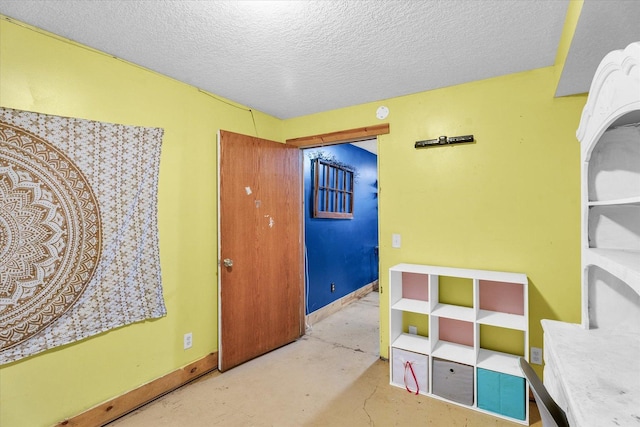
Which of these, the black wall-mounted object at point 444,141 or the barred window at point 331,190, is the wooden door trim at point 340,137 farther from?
the barred window at point 331,190

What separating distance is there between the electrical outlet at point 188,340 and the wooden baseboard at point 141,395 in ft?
0.50

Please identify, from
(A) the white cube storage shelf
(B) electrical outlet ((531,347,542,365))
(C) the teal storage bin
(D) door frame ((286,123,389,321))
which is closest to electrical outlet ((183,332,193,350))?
(D) door frame ((286,123,389,321))

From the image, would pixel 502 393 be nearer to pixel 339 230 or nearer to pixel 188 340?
pixel 188 340

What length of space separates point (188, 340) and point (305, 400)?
1.03 metres

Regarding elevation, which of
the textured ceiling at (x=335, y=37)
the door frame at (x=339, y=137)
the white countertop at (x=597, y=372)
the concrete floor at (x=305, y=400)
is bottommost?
the concrete floor at (x=305, y=400)

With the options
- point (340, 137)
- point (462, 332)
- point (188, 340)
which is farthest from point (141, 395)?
point (340, 137)

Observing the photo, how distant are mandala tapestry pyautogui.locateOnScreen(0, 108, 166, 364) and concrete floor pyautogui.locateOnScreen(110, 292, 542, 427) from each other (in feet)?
2.22

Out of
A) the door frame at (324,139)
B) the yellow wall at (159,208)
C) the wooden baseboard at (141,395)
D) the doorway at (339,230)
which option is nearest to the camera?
the yellow wall at (159,208)

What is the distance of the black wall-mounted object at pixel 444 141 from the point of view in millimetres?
2316

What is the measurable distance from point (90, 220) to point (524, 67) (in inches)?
120

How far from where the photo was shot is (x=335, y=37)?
1.73 meters

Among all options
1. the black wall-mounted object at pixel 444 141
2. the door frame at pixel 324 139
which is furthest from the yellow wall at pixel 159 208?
the black wall-mounted object at pixel 444 141

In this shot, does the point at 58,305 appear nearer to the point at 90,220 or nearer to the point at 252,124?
the point at 90,220

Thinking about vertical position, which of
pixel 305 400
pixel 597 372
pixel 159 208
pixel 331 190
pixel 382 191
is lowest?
pixel 305 400
